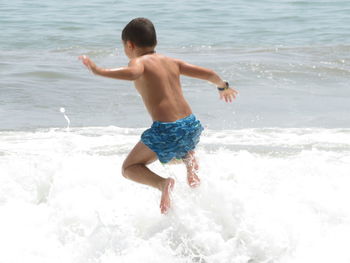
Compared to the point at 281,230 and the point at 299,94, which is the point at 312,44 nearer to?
the point at 299,94

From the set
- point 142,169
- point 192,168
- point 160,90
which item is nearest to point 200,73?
point 160,90

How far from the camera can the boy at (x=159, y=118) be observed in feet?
14.8

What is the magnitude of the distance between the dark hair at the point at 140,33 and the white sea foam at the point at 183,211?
83cm

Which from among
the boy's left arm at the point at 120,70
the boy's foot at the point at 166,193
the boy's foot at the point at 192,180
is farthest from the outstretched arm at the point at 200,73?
the boy's foot at the point at 166,193

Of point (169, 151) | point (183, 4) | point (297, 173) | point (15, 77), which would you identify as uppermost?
point (169, 151)

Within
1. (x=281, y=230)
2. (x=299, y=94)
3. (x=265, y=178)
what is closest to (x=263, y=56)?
(x=299, y=94)

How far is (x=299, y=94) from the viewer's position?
1010 centimetres

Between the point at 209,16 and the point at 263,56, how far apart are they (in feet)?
19.0

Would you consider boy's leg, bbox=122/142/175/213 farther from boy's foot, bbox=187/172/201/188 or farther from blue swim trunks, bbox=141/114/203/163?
boy's foot, bbox=187/172/201/188

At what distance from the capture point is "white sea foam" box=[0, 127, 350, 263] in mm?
4539

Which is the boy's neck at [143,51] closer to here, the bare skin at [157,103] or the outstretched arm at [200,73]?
the bare skin at [157,103]

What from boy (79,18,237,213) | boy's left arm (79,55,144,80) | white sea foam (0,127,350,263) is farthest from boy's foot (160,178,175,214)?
boy's left arm (79,55,144,80)

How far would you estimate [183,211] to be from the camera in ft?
15.1

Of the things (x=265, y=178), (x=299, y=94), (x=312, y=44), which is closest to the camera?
(x=265, y=178)
